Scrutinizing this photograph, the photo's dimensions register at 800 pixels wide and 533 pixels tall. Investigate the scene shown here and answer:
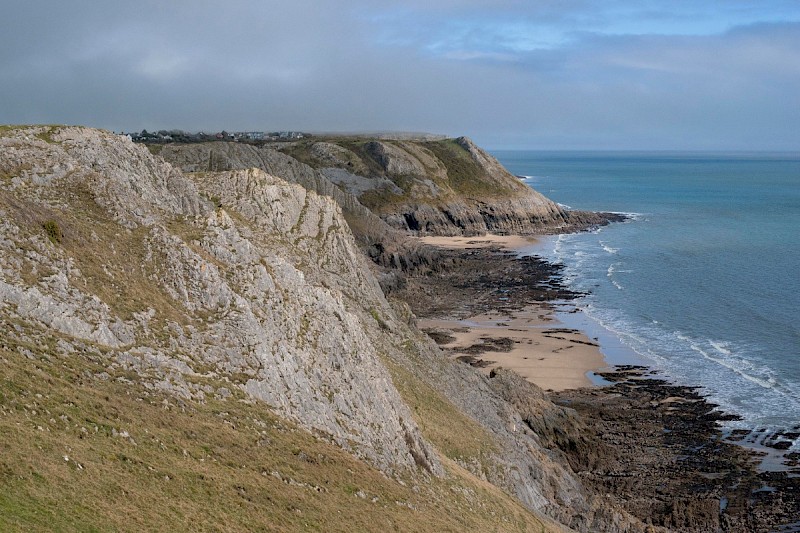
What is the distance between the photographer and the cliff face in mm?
24500

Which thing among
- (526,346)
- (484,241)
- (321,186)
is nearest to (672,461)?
(526,346)

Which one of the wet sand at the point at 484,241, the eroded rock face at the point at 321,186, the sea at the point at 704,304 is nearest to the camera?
the sea at the point at 704,304

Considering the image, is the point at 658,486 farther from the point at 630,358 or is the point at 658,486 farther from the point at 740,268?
the point at 740,268

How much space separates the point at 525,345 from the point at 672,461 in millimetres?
25868

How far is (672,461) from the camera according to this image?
4959 cm

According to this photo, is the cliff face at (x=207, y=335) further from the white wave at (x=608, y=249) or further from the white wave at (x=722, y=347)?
the white wave at (x=608, y=249)

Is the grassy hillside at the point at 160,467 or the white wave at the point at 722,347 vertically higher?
the grassy hillside at the point at 160,467

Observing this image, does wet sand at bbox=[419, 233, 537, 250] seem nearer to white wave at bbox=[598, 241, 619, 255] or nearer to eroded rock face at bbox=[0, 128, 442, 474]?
white wave at bbox=[598, 241, 619, 255]

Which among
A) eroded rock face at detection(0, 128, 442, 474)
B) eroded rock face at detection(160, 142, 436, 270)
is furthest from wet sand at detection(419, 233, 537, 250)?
eroded rock face at detection(0, 128, 442, 474)

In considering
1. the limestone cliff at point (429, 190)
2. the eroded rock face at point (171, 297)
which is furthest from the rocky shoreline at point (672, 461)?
the limestone cliff at point (429, 190)

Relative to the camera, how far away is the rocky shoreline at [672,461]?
42.8 metres

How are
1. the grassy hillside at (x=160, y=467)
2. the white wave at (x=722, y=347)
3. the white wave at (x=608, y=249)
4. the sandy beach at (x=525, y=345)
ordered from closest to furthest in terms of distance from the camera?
the grassy hillside at (x=160, y=467) < the sandy beach at (x=525, y=345) < the white wave at (x=722, y=347) < the white wave at (x=608, y=249)

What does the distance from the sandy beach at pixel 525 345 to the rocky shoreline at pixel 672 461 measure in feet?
4.95

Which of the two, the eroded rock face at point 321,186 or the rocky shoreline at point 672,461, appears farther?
the eroded rock face at point 321,186
